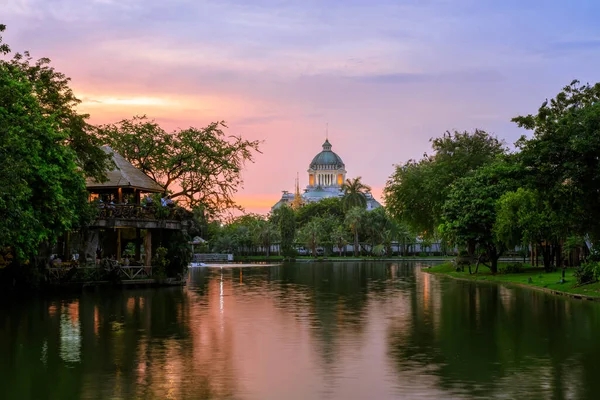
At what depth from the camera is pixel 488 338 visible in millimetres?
21312

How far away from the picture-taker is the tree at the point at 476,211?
5466cm

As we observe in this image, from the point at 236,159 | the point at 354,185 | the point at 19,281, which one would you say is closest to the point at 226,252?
the point at 354,185

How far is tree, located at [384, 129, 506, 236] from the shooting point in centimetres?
7025

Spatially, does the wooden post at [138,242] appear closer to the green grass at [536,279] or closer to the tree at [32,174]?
the tree at [32,174]

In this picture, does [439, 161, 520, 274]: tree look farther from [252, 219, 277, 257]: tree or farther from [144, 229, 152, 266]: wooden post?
[252, 219, 277, 257]: tree

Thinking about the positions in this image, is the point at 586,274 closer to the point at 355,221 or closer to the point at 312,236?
the point at 355,221

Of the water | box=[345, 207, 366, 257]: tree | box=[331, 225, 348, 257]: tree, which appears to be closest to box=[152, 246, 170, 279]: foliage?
the water

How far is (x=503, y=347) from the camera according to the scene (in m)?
19.5

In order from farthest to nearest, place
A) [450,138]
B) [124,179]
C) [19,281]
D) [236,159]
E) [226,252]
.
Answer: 1. [226,252]
2. [450,138]
3. [236,159]
4. [124,179]
5. [19,281]

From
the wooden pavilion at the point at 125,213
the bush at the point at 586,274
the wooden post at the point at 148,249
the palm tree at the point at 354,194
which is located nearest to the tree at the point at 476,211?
the bush at the point at 586,274

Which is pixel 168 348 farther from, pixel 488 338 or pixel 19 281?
pixel 19 281

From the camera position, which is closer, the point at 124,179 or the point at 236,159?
the point at 124,179

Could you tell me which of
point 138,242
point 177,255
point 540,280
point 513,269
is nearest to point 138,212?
point 177,255

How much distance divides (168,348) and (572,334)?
36.9 ft
